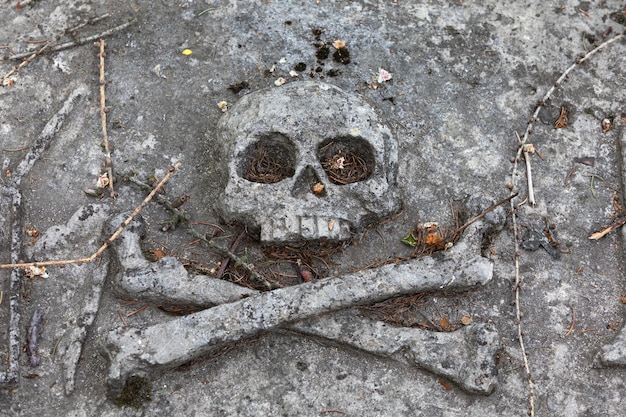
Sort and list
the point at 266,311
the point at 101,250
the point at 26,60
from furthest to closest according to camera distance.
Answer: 1. the point at 26,60
2. the point at 101,250
3. the point at 266,311

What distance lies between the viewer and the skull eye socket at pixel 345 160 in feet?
12.2

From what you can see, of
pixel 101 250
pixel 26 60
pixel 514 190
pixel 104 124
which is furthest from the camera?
pixel 26 60

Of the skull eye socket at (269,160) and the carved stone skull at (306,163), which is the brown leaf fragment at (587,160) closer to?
the carved stone skull at (306,163)

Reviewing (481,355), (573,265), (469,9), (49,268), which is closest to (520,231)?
(573,265)

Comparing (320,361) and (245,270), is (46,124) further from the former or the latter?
(320,361)

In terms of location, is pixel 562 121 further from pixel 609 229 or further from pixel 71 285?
pixel 71 285

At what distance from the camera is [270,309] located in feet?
11.0

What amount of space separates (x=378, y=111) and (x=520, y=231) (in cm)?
104

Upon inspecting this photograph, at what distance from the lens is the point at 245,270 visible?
3604mm

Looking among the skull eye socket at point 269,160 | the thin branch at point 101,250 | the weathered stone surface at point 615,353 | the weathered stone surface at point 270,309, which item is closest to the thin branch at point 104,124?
the thin branch at point 101,250

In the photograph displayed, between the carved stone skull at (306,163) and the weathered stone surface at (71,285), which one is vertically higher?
the carved stone skull at (306,163)

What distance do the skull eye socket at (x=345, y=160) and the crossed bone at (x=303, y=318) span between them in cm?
57

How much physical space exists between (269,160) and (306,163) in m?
0.28

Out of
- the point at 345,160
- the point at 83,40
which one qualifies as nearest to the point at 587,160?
the point at 345,160
